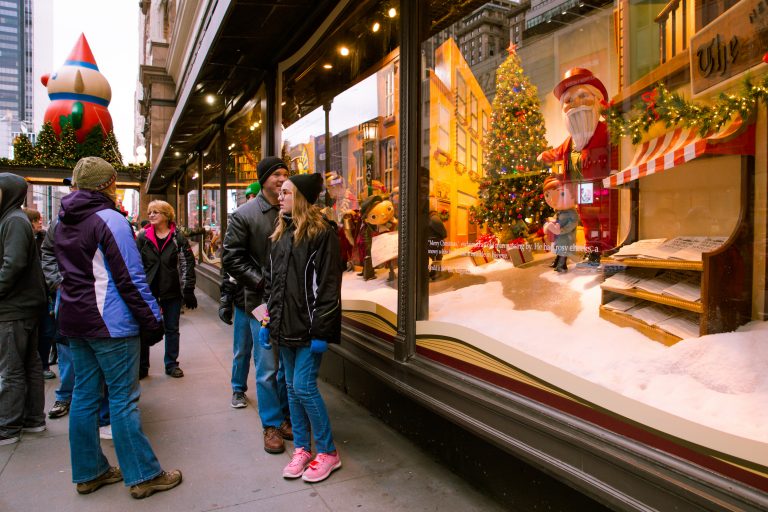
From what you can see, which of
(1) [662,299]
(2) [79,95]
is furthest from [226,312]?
(2) [79,95]

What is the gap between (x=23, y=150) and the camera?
23.4 m

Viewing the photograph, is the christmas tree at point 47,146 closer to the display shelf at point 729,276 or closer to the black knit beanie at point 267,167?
the black knit beanie at point 267,167

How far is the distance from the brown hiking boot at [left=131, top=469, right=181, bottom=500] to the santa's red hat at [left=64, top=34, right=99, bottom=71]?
29.5 meters

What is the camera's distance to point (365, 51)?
16.7ft

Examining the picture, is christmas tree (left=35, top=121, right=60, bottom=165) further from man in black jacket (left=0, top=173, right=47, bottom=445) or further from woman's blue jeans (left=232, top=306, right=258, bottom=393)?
woman's blue jeans (left=232, top=306, right=258, bottom=393)

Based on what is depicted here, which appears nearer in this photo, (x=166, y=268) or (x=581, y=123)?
(x=581, y=123)

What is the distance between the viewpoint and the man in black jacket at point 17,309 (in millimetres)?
4039

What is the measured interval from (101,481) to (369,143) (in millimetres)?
3245

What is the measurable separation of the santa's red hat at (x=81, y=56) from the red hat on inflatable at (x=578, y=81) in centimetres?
3030

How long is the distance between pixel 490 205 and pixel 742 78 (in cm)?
157

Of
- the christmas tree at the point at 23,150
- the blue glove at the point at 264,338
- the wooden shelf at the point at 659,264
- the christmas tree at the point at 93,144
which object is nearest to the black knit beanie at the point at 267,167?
the blue glove at the point at 264,338

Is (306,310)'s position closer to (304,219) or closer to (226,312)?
(304,219)

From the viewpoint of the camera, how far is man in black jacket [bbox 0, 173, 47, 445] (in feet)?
13.3

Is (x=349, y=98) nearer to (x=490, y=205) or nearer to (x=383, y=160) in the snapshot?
(x=383, y=160)
